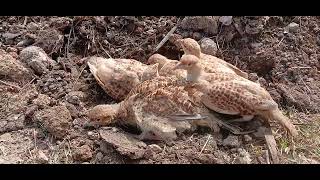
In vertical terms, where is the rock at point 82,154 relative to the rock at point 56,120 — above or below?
below

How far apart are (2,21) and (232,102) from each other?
2.46 meters

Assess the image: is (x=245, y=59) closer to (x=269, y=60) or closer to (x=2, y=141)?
(x=269, y=60)

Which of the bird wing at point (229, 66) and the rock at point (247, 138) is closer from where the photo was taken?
the rock at point (247, 138)

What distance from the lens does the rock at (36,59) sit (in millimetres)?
5195

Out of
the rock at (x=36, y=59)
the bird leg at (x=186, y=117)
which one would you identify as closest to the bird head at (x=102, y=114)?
the bird leg at (x=186, y=117)

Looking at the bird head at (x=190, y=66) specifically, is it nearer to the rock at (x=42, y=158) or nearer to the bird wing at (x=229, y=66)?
the bird wing at (x=229, y=66)

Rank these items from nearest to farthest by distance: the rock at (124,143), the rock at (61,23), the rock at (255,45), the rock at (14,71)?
the rock at (124,143) → the rock at (14,71) → the rock at (255,45) → the rock at (61,23)

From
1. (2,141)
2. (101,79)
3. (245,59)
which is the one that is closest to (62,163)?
(2,141)

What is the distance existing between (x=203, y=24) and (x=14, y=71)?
5.48 feet

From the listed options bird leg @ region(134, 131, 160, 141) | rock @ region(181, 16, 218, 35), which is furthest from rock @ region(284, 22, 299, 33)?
bird leg @ region(134, 131, 160, 141)

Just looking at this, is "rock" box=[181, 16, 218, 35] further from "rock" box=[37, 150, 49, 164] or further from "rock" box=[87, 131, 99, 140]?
"rock" box=[37, 150, 49, 164]

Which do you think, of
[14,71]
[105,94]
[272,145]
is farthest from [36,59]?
[272,145]

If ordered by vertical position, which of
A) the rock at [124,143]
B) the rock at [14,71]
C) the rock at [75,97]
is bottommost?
the rock at [124,143]

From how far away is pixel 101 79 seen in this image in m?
4.99
